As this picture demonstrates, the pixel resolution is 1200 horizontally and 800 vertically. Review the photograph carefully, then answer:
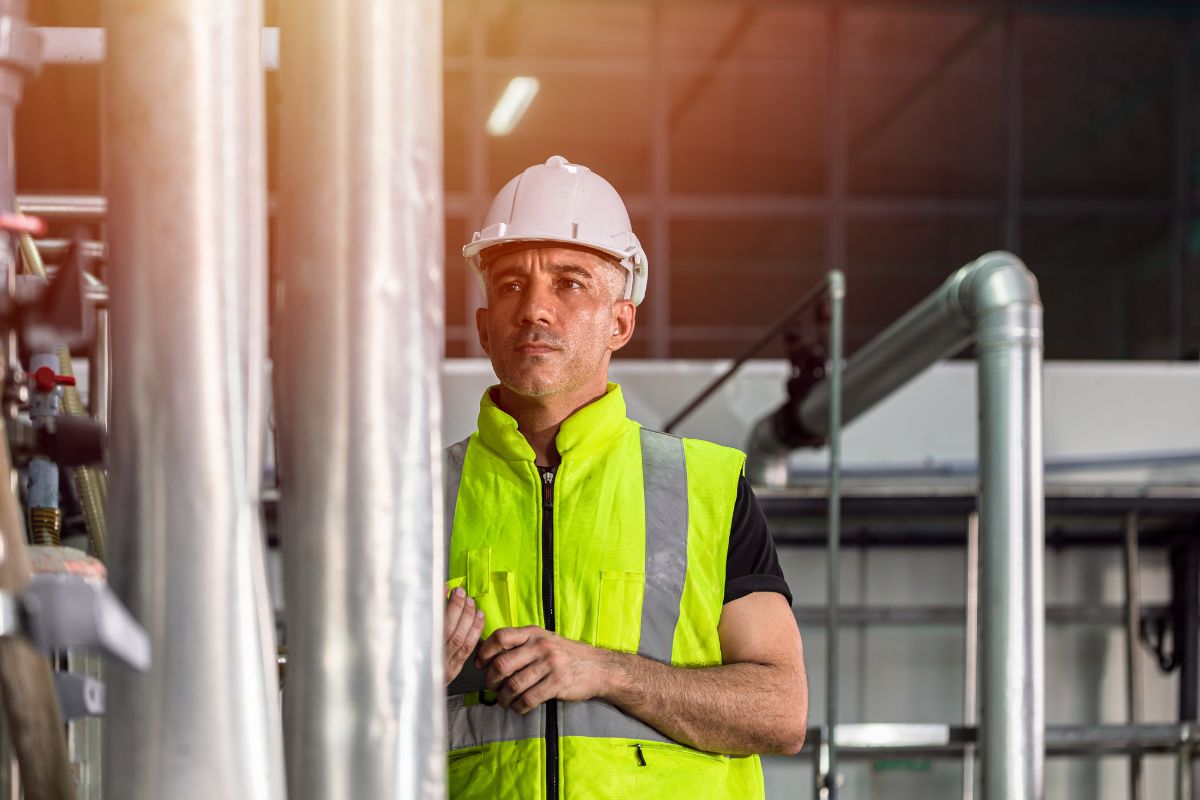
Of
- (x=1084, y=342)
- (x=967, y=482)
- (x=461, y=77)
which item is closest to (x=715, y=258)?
(x=1084, y=342)

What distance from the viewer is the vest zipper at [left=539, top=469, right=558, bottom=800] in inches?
74.8

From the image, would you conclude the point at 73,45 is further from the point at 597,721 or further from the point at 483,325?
the point at 597,721

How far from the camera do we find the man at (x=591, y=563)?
1.89m

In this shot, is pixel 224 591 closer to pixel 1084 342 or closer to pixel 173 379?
pixel 173 379

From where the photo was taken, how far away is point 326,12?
70 centimetres

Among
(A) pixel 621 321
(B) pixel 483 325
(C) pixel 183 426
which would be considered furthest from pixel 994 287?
(C) pixel 183 426

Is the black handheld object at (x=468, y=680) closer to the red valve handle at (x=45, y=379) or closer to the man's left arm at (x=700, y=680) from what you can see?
the man's left arm at (x=700, y=680)

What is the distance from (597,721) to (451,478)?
45 cm

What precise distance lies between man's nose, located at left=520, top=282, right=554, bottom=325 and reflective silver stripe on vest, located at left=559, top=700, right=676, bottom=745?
0.55 meters

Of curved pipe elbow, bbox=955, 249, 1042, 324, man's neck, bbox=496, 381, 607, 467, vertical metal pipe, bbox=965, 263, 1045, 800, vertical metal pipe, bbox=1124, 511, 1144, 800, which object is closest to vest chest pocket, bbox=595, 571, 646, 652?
man's neck, bbox=496, 381, 607, 467

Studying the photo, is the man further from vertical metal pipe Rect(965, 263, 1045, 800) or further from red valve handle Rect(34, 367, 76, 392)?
vertical metal pipe Rect(965, 263, 1045, 800)

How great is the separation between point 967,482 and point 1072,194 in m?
9.40

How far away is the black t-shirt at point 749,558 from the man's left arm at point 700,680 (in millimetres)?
17

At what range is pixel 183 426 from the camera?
658 millimetres
